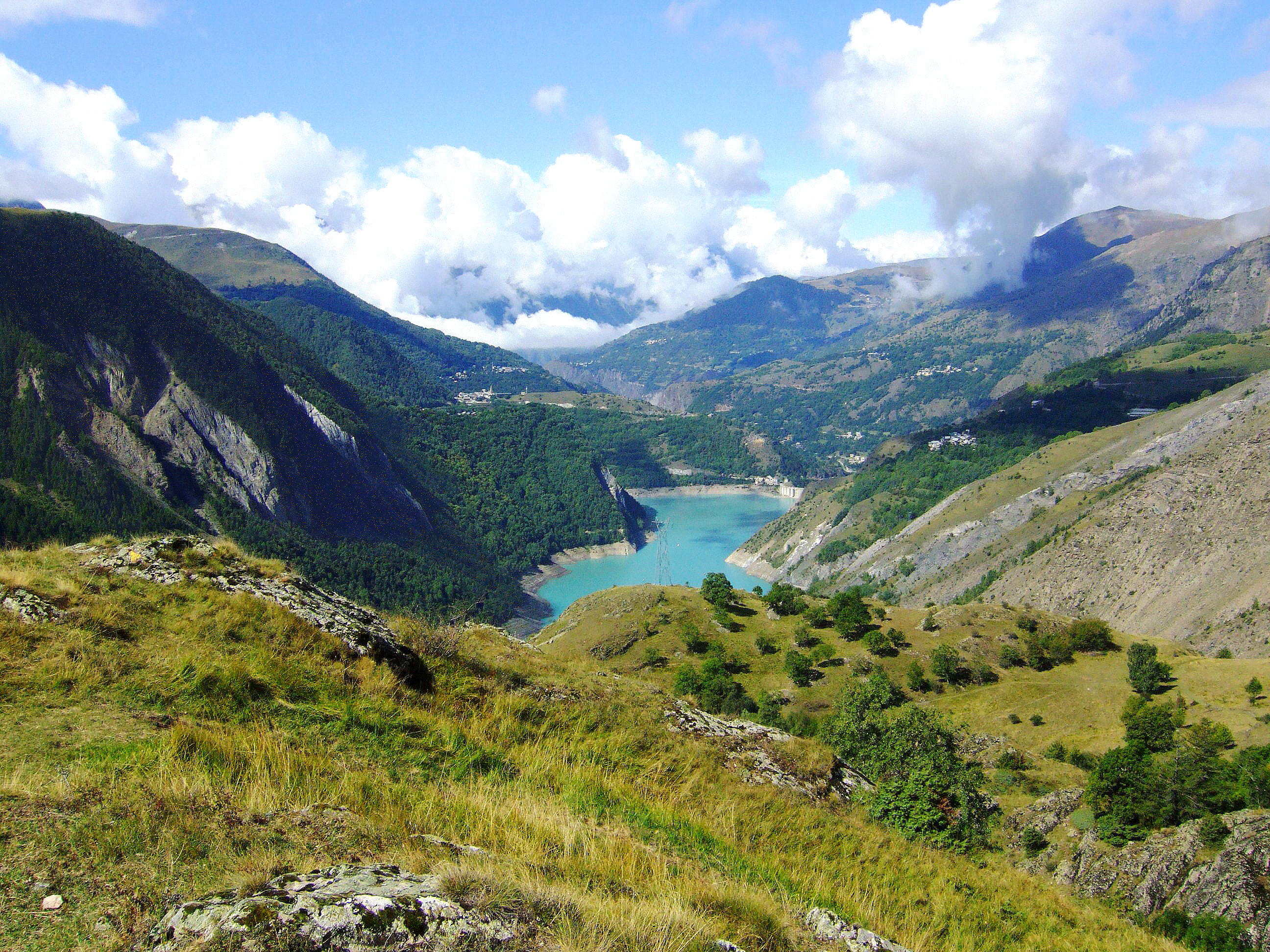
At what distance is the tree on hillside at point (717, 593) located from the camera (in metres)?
66.6

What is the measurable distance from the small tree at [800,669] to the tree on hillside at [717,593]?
1210 centimetres

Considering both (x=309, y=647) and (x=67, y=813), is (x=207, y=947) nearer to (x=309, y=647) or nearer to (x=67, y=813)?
(x=67, y=813)

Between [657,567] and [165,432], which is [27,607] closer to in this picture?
[165,432]

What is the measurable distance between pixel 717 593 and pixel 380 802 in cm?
6300

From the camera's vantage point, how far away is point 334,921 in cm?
320

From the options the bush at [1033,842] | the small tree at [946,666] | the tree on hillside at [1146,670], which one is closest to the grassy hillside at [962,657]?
the small tree at [946,666]

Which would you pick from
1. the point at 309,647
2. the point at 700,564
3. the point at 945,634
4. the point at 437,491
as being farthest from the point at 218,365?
the point at 309,647

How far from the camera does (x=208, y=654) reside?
799 centimetres

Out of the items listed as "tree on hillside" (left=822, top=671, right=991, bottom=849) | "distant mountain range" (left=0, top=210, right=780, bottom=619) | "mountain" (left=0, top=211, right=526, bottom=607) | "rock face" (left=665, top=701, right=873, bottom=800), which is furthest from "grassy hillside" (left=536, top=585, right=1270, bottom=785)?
"mountain" (left=0, top=211, right=526, bottom=607)

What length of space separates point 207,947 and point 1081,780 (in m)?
43.2

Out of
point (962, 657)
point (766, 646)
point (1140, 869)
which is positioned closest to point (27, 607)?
point (1140, 869)

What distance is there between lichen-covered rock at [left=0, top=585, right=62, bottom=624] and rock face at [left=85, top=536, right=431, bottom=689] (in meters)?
1.77

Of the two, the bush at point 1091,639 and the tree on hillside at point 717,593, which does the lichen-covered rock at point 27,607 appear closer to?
the tree on hillside at point 717,593

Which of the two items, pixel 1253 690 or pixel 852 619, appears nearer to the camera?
pixel 1253 690
